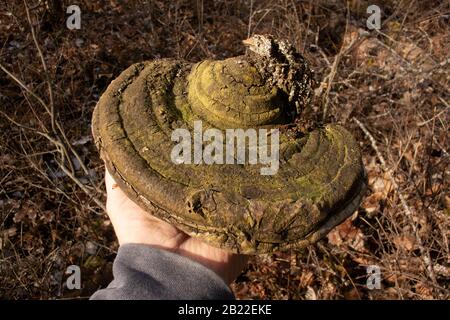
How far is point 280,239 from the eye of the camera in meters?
1.84

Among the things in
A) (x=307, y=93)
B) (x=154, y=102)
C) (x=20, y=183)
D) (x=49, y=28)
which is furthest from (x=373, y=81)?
(x=49, y=28)

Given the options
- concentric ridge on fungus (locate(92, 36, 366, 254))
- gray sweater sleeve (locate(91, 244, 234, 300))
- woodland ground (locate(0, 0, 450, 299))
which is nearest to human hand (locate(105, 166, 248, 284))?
gray sweater sleeve (locate(91, 244, 234, 300))

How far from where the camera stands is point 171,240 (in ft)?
7.38

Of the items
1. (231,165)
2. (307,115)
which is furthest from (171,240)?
(307,115)

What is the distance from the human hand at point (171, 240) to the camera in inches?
88.1

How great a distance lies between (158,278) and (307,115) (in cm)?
331

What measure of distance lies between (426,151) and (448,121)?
87 centimetres

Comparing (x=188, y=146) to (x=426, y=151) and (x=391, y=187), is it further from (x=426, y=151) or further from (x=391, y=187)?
(x=426, y=151)

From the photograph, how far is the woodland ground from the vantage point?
397 cm

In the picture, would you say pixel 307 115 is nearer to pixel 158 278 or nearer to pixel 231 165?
pixel 231 165

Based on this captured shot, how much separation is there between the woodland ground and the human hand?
1.75 m

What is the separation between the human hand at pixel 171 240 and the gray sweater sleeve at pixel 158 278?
4.8 inches

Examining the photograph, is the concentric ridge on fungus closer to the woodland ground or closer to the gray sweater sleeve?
the gray sweater sleeve

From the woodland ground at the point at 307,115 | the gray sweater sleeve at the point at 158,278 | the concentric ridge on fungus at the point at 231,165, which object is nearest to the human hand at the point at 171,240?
the gray sweater sleeve at the point at 158,278
